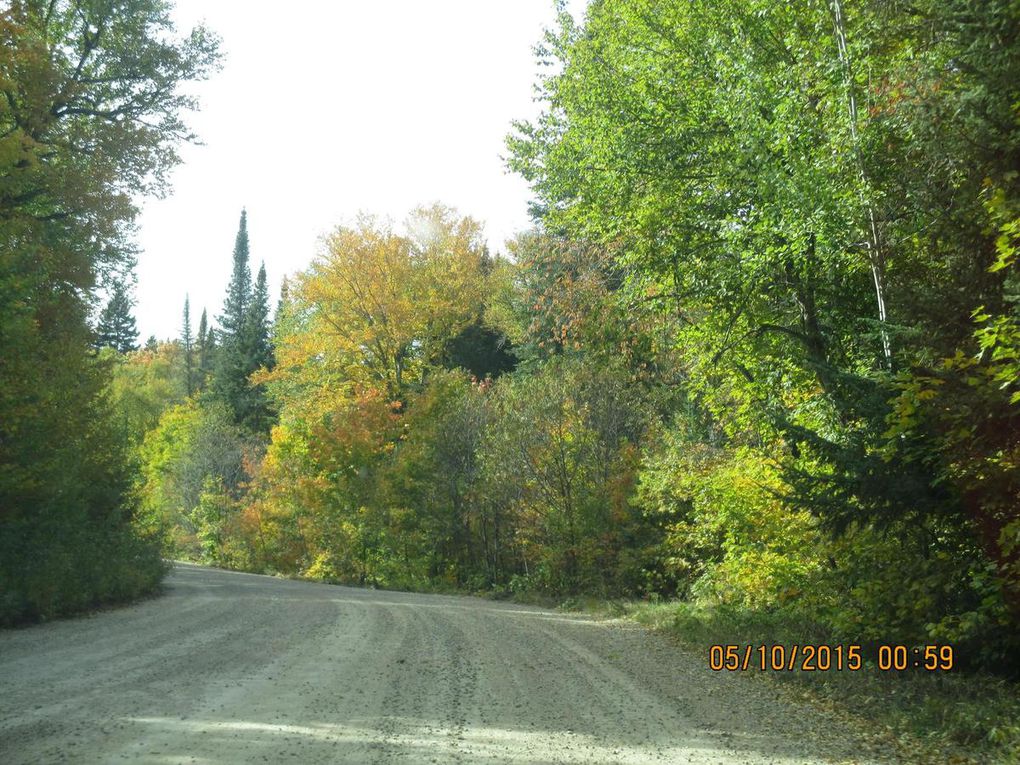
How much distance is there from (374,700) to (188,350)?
9184 cm

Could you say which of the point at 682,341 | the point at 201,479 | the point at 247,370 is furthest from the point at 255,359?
the point at 682,341

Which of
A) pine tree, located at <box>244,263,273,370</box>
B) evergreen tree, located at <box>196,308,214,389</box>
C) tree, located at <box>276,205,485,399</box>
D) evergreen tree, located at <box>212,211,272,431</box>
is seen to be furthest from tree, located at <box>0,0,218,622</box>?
evergreen tree, located at <box>196,308,214,389</box>

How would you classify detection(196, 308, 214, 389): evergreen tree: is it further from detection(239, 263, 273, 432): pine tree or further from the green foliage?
the green foliage

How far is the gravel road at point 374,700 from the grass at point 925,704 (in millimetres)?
490

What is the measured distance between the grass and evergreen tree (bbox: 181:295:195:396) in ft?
262

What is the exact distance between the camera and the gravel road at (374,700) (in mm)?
6129

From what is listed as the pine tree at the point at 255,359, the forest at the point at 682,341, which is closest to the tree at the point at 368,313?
the forest at the point at 682,341

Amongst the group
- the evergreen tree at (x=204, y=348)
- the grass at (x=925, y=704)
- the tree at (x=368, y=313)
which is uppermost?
the evergreen tree at (x=204, y=348)

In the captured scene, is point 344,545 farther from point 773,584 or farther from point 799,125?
point 799,125

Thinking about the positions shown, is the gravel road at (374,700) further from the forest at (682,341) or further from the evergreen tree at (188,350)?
the evergreen tree at (188,350)

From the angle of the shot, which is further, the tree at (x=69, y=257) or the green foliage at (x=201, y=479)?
the green foliage at (x=201, y=479)

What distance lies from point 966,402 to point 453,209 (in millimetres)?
38522

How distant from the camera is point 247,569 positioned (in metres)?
37.9

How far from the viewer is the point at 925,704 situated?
761cm
